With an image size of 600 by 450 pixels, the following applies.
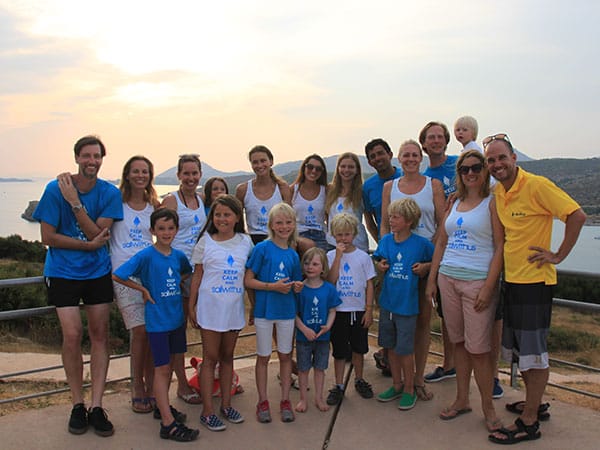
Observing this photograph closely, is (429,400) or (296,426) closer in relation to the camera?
(296,426)

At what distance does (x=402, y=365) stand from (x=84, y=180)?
9.16ft

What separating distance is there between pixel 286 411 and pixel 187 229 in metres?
1.60

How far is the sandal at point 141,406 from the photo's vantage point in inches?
153

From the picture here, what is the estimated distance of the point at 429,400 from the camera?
163 inches

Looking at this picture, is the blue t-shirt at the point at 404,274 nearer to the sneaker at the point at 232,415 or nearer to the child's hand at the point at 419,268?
the child's hand at the point at 419,268

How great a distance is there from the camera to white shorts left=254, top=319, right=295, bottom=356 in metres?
3.79

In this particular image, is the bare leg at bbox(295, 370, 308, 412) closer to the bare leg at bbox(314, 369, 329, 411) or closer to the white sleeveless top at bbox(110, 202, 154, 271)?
the bare leg at bbox(314, 369, 329, 411)

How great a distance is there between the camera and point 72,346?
11.5 ft

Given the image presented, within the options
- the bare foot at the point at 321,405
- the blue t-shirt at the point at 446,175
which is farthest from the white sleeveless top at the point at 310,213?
the bare foot at the point at 321,405

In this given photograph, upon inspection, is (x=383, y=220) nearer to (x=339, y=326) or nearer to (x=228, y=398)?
(x=339, y=326)

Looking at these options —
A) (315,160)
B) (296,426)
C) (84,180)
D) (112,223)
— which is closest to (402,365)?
(296,426)

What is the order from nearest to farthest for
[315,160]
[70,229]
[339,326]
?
[70,229]
[339,326]
[315,160]

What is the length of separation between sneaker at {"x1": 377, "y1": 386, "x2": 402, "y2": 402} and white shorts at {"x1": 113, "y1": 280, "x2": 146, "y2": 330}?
1974 mm

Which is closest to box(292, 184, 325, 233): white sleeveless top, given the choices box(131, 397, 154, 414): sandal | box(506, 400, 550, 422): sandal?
box(131, 397, 154, 414): sandal
